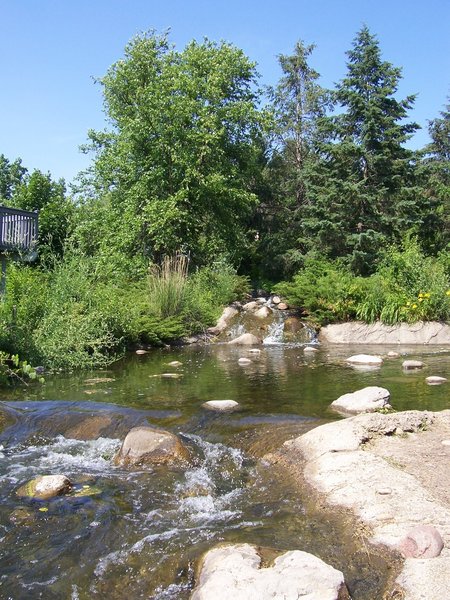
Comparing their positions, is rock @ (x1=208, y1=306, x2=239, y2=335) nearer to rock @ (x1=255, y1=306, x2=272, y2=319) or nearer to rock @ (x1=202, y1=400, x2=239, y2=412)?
rock @ (x1=255, y1=306, x2=272, y2=319)

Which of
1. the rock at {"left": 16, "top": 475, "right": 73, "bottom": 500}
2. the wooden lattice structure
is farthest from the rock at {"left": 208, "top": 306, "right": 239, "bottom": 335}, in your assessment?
the rock at {"left": 16, "top": 475, "right": 73, "bottom": 500}

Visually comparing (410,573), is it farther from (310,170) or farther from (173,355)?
(310,170)

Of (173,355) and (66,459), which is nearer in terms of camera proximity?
(66,459)

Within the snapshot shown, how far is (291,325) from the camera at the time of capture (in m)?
16.1

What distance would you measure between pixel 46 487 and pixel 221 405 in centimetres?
290

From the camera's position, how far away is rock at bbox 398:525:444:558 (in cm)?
322

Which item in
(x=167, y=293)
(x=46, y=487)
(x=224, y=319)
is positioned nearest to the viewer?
(x=46, y=487)

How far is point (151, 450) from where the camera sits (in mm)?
5344

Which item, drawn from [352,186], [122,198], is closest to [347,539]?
[352,186]

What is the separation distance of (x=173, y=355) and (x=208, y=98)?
33.4 ft

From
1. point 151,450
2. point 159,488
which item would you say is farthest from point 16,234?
point 159,488

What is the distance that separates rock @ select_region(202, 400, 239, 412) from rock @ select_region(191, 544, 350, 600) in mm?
3797

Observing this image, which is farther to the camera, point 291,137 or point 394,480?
point 291,137

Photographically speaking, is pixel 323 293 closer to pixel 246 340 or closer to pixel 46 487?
pixel 246 340
